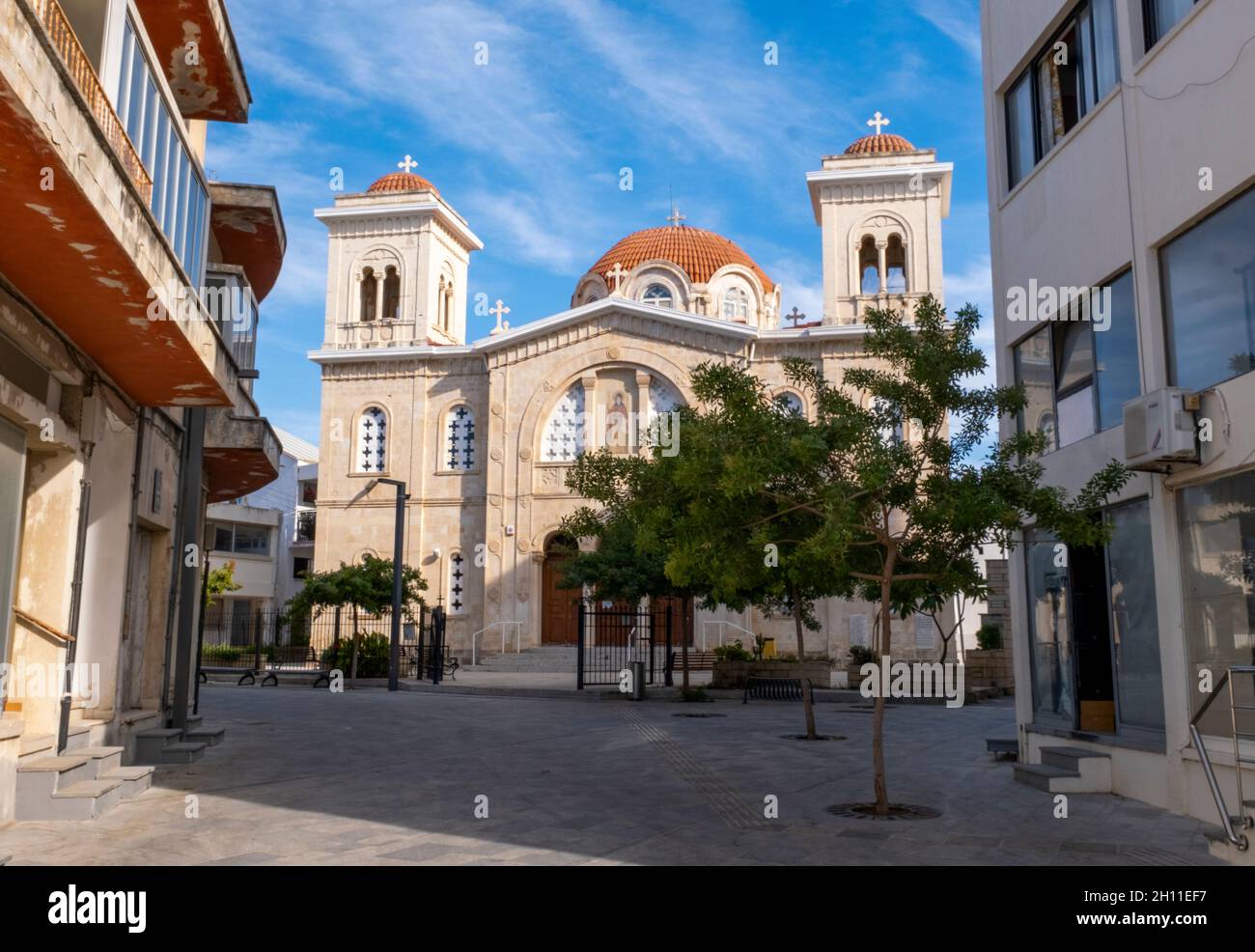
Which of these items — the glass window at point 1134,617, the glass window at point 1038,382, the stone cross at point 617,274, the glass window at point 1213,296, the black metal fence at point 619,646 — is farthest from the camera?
the stone cross at point 617,274


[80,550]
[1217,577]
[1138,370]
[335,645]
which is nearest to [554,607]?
[335,645]

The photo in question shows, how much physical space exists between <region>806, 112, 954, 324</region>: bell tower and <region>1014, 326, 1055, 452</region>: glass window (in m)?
24.7

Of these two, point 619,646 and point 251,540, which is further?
point 251,540

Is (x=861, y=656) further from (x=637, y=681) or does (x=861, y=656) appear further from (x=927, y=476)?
A: (x=927, y=476)

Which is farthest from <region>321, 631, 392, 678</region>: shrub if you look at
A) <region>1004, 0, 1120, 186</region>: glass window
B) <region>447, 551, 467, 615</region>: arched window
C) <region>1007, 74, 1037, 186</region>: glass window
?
<region>1004, 0, 1120, 186</region>: glass window

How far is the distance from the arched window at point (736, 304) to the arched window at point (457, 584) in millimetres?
A: 13874

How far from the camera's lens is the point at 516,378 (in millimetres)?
38594

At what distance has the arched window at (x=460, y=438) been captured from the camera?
39.1 metres

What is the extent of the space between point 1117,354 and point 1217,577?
256cm

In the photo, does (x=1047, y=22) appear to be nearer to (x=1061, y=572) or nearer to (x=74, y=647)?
(x=1061, y=572)

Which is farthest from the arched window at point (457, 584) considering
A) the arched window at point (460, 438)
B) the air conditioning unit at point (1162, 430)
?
the air conditioning unit at point (1162, 430)

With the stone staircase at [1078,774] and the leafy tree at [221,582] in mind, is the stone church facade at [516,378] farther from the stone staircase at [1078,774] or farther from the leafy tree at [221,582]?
the stone staircase at [1078,774]

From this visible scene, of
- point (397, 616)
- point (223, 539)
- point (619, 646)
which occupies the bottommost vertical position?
point (619, 646)

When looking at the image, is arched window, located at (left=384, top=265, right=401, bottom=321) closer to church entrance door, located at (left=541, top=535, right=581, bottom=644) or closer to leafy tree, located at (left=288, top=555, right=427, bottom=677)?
church entrance door, located at (left=541, top=535, right=581, bottom=644)
